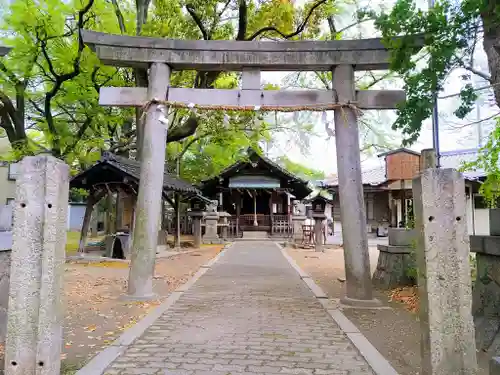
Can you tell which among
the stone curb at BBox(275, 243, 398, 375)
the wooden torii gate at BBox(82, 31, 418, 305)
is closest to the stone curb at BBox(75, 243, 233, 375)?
the wooden torii gate at BBox(82, 31, 418, 305)

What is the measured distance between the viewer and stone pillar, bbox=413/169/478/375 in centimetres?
337

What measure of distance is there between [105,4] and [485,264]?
15.3m

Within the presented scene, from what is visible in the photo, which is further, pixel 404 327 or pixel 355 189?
pixel 355 189

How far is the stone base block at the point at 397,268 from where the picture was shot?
8.46 meters

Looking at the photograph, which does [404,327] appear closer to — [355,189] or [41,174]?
[355,189]

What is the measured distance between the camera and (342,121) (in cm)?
773

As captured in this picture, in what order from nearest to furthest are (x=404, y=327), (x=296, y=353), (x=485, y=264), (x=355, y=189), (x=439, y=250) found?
(x=439, y=250) < (x=296, y=353) < (x=485, y=264) < (x=404, y=327) < (x=355, y=189)

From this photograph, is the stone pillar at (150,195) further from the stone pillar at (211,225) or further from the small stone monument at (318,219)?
the stone pillar at (211,225)

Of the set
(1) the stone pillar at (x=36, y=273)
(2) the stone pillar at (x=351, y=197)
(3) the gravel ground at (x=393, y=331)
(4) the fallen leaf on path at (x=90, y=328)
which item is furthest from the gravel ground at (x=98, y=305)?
(2) the stone pillar at (x=351, y=197)

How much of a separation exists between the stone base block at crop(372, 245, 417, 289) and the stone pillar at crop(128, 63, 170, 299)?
16.9 feet

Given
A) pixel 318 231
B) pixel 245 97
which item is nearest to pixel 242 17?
pixel 245 97

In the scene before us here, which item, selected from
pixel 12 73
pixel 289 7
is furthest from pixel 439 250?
pixel 12 73

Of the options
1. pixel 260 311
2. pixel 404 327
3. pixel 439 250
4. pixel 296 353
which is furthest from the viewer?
pixel 260 311

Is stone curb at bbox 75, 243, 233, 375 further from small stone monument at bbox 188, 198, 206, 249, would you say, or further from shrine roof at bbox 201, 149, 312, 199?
shrine roof at bbox 201, 149, 312, 199
